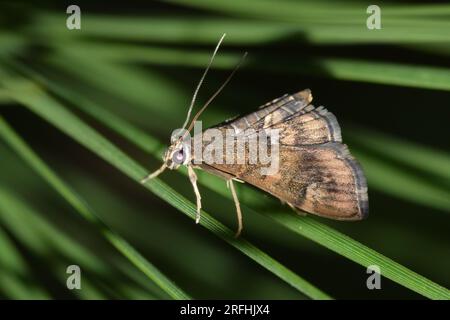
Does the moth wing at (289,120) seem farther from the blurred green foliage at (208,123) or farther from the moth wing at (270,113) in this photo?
the blurred green foliage at (208,123)

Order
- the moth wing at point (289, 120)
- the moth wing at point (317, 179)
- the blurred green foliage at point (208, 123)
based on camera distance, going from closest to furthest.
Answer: the blurred green foliage at point (208, 123) → the moth wing at point (317, 179) → the moth wing at point (289, 120)

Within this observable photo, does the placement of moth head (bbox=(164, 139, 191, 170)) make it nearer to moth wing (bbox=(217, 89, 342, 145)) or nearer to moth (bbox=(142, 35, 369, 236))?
moth (bbox=(142, 35, 369, 236))

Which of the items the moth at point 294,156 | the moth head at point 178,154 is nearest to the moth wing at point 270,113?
the moth at point 294,156

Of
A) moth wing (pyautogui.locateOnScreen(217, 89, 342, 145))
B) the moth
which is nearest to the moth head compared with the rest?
the moth

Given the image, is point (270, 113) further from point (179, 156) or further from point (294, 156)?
point (179, 156)

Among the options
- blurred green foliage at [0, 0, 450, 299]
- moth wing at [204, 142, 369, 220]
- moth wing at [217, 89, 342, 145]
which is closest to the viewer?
blurred green foliage at [0, 0, 450, 299]

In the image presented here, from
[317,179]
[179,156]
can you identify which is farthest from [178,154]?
[317,179]

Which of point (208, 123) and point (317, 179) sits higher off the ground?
point (208, 123)
